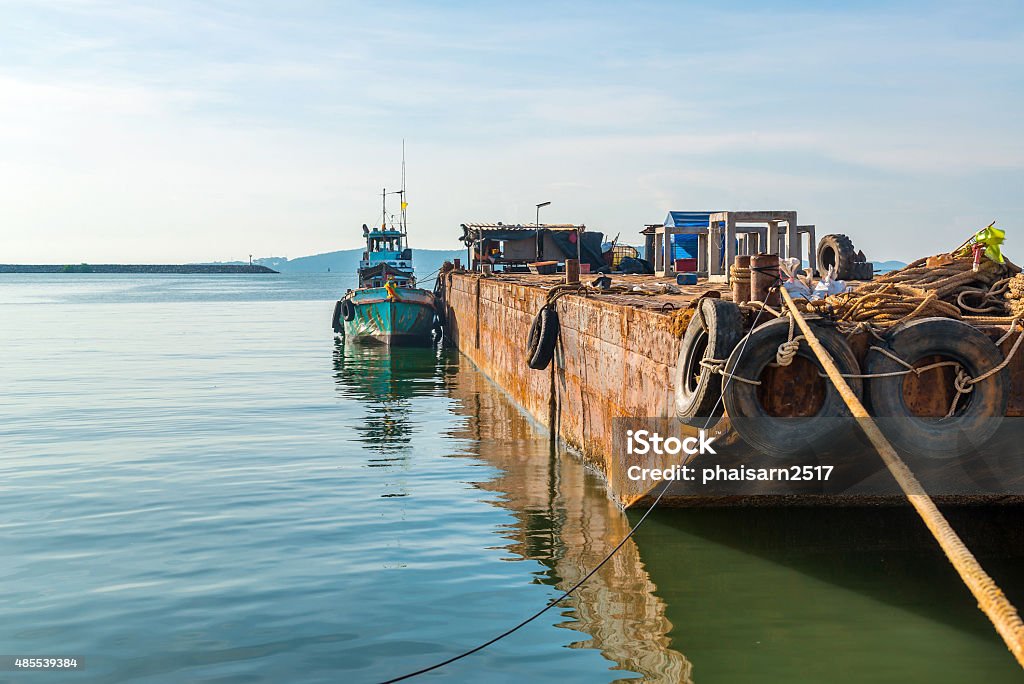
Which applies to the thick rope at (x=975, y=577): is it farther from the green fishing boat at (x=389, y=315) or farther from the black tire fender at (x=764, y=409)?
the green fishing boat at (x=389, y=315)

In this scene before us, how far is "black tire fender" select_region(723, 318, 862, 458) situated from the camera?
7.65 meters

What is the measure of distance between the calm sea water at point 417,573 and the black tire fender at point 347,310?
1954cm

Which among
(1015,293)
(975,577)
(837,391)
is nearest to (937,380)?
(837,391)

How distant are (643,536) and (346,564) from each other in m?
2.93

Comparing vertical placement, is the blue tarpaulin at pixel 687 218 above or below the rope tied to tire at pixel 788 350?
above

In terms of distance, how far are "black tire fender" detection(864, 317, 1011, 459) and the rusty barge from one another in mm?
37

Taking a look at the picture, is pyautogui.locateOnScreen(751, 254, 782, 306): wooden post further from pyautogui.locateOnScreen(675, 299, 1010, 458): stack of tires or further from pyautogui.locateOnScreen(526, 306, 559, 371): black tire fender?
pyautogui.locateOnScreen(526, 306, 559, 371): black tire fender

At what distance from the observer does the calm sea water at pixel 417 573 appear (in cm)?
687

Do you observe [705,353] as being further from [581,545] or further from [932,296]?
[581,545]

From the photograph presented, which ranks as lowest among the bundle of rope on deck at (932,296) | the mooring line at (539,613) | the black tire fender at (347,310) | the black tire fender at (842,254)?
the mooring line at (539,613)

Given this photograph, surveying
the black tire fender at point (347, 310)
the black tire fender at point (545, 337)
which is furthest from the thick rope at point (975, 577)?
the black tire fender at point (347, 310)

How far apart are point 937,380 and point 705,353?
1.83 m

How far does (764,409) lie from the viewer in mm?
7848

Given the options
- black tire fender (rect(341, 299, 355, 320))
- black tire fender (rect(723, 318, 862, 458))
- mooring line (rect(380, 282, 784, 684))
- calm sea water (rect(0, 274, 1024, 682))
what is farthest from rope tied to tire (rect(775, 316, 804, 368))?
black tire fender (rect(341, 299, 355, 320))
